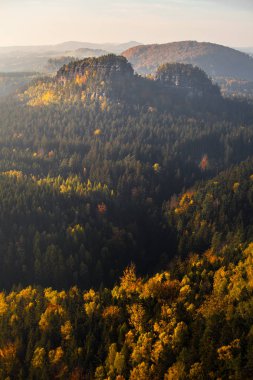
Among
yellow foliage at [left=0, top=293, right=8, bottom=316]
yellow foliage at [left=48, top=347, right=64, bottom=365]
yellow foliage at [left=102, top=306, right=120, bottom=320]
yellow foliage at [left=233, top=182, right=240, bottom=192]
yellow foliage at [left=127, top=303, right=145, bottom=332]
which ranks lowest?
yellow foliage at [left=0, top=293, right=8, bottom=316]

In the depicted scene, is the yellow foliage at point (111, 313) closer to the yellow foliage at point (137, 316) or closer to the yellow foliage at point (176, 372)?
the yellow foliage at point (137, 316)

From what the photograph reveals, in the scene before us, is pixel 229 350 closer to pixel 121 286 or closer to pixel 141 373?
pixel 141 373

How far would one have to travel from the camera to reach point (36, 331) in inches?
3772

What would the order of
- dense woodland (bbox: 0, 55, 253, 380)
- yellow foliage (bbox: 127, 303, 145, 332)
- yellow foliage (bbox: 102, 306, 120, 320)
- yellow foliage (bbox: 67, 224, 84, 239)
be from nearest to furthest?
dense woodland (bbox: 0, 55, 253, 380)
yellow foliage (bbox: 127, 303, 145, 332)
yellow foliage (bbox: 102, 306, 120, 320)
yellow foliage (bbox: 67, 224, 84, 239)

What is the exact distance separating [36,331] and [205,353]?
38.8 m

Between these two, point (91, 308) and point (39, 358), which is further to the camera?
point (91, 308)

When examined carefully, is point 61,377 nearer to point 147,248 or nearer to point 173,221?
point 147,248

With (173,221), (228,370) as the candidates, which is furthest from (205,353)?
(173,221)

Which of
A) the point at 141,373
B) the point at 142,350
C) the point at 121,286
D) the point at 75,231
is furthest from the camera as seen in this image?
the point at 75,231

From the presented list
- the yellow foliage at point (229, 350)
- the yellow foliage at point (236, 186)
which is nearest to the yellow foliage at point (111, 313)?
the yellow foliage at point (229, 350)

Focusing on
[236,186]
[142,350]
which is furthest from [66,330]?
[236,186]

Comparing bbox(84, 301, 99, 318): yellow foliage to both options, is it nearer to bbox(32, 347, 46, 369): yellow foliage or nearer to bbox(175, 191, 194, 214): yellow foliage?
bbox(32, 347, 46, 369): yellow foliage

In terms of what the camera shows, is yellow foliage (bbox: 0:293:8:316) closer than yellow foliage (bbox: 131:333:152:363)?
No

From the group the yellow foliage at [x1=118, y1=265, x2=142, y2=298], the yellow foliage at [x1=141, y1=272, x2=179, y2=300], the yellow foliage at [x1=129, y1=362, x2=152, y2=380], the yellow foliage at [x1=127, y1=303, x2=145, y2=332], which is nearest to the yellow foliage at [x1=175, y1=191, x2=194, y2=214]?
the yellow foliage at [x1=118, y1=265, x2=142, y2=298]
